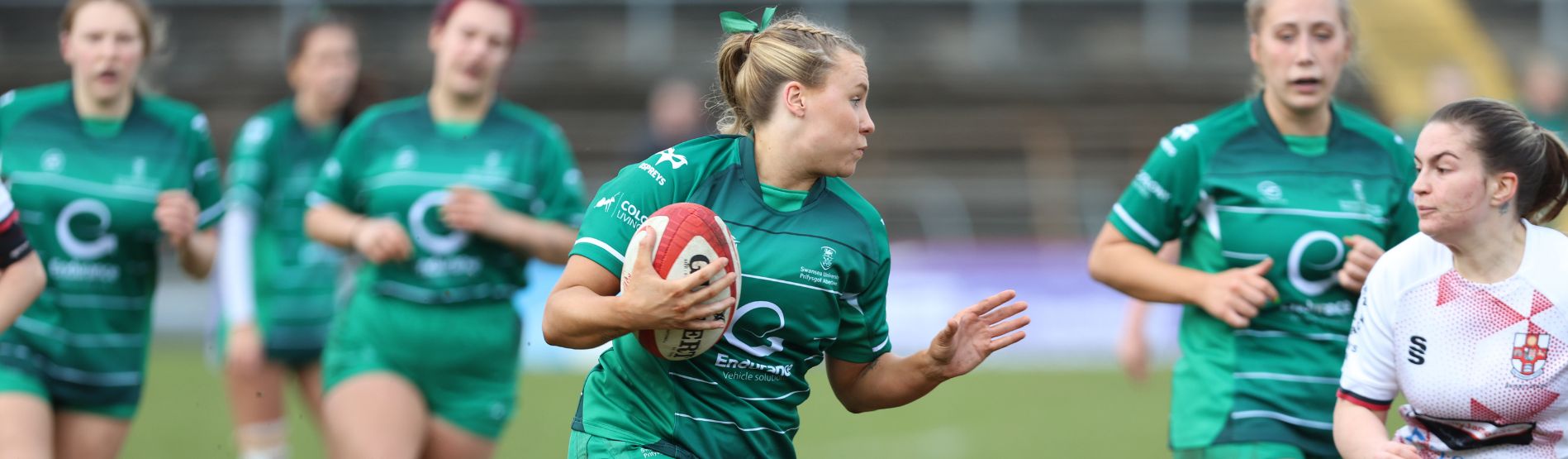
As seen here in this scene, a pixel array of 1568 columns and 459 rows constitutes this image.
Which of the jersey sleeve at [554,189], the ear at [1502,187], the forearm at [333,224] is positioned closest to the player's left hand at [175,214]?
the forearm at [333,224]

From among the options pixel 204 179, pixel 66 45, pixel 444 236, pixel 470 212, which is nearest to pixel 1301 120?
pixel 470 212

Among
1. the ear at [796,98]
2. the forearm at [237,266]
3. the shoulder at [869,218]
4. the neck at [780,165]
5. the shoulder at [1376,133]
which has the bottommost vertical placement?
the forearm at [237,266]

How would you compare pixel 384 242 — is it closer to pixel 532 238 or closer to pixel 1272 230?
pixel 532 238

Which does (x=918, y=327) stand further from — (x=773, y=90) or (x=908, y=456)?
(x=773, y=90)

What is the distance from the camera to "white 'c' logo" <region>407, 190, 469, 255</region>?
600cm

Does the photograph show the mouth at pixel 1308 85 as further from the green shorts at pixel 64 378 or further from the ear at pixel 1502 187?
the green shorts at pixel 64 378

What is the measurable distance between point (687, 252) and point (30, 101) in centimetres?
337

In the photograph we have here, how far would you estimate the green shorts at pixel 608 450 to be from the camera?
409 cm

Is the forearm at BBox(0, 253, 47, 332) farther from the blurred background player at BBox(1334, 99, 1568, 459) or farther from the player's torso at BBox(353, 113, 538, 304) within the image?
the blurred background player at BBox(1334, 99, 1568, 459)

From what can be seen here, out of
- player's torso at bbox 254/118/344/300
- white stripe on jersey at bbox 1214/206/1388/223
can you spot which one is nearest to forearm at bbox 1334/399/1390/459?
white stripe on jersey at bbox 1214/206/1388/223

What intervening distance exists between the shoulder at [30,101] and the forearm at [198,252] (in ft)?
2.23

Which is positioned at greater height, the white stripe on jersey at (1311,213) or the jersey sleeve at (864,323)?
the white stripe on jersey at (1311,213)

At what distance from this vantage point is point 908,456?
973 cm

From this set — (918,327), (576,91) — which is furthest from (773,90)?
(576,91)
